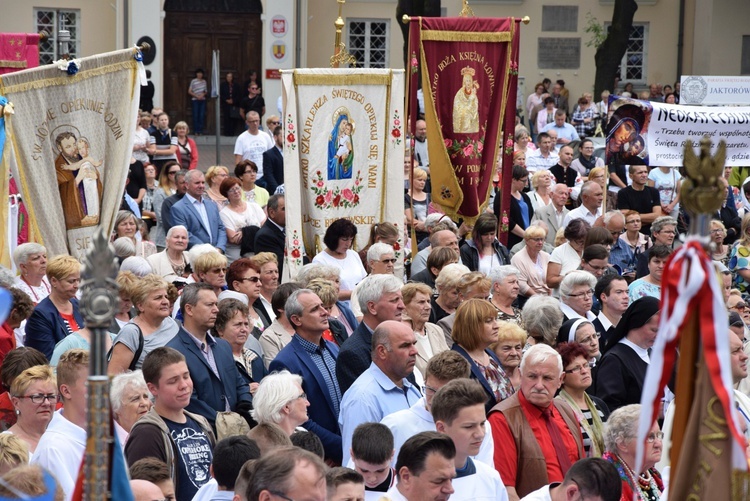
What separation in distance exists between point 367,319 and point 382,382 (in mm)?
1138

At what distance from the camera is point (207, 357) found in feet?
24.7

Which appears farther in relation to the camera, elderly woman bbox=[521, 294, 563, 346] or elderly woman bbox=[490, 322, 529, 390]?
elderly woman bbox=[521, 294, 563, 346]

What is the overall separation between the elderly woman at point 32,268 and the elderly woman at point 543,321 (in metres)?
3.47

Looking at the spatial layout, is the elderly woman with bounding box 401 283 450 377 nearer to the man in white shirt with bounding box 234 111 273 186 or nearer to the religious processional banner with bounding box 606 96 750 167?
the religious processional banner with bounding box 606 96 750 167

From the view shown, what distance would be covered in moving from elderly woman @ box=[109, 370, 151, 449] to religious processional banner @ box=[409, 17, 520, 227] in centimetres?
683

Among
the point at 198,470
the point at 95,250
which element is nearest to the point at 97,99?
the point at 198,470

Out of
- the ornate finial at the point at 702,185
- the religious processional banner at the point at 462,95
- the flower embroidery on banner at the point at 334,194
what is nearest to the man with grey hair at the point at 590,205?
the religious processional banner at the point at 462,95

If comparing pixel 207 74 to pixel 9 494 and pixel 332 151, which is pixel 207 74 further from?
pixel 9 494

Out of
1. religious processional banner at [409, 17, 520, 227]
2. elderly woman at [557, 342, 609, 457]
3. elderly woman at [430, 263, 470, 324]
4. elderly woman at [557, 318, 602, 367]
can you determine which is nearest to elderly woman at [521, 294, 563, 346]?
elderly woman at [557, 318, 602, 367]

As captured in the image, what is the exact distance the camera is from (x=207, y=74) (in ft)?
105

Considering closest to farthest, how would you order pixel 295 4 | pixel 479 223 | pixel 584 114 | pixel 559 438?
pixel 559 438, pixel 479 223, pixel 584 114, pixel 295 4

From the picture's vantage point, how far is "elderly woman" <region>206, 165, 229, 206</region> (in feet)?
43.9

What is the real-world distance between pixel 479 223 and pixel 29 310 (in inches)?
190

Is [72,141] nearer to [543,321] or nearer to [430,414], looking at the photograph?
[543,321]
